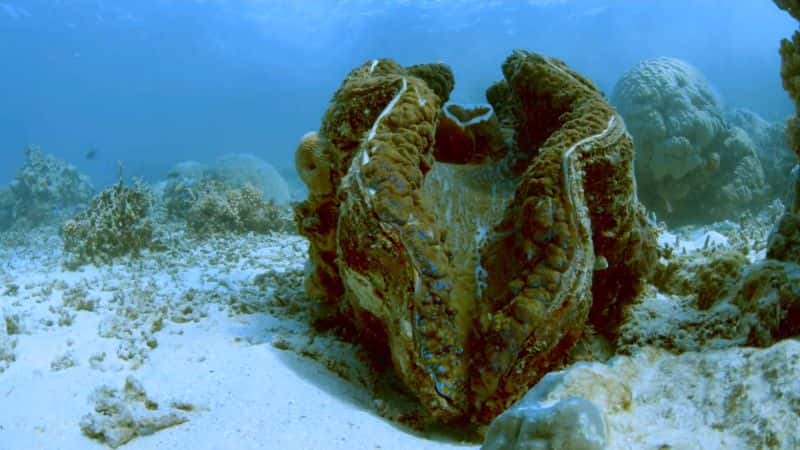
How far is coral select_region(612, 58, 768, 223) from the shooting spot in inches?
393

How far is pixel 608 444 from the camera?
1.57 m

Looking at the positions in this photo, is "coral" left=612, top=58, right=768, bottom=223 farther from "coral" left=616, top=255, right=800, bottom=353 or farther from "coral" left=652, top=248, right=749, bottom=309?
"coral" left=616, top=255, right=800, bottom=353

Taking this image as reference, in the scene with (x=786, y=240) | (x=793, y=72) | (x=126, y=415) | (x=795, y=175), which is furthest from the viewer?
(x=795, y=175)

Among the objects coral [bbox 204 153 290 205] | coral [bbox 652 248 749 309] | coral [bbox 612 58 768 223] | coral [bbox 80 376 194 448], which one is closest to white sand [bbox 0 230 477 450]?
coral [bbox 80 376 194 448]

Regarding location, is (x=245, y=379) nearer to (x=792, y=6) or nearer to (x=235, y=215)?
(x=792, y=6)

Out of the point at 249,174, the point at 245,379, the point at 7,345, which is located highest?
the point at 249,174

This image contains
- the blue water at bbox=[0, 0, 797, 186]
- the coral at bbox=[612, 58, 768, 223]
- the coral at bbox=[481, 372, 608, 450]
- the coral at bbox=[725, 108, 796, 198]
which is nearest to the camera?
the coral at bbox=[481, 372, 608, 450]

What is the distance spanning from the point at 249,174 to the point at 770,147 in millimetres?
13557

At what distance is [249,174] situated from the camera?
15508 mm

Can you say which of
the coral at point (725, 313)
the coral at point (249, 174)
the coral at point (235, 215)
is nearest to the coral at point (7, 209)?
the coral at point (249, 174)

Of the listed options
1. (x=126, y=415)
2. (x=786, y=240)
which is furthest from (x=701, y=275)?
(x=126, y=415)

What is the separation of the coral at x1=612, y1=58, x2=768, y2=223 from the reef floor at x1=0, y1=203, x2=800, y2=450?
20.7 feet

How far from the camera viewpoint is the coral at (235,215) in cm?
776

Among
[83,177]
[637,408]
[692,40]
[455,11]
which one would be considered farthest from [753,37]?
[637,408]
